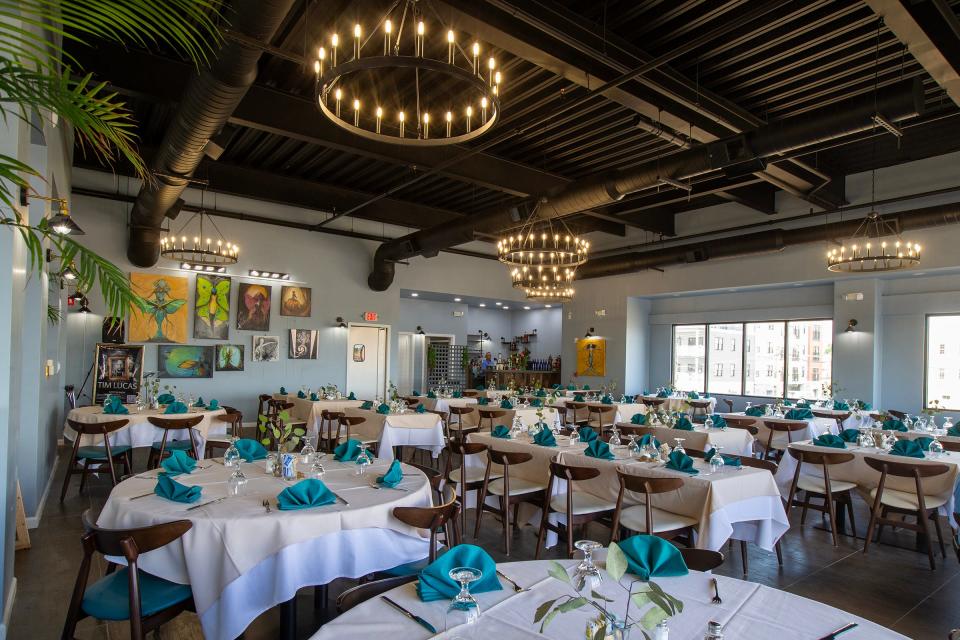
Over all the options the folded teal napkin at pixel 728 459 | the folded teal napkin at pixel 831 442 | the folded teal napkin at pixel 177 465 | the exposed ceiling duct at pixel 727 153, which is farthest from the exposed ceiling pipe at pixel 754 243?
the folded teal napkin at pixel 177 465

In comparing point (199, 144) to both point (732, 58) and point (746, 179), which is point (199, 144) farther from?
point (746, 179)

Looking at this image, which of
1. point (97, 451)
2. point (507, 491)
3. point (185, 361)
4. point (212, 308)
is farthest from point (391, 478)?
point (212, 308)

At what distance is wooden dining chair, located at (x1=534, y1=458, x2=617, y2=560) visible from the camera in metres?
4.12

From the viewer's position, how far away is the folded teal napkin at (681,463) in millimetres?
4117

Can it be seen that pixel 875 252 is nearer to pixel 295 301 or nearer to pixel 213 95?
pixel 213 95

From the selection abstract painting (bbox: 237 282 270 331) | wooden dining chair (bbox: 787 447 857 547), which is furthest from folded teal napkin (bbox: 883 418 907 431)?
abstract painting (bbox: 237 282 270 331)

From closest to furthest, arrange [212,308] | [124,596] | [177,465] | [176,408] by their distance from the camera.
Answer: [124,596]
[177,465]
[176,408]
[212,308]

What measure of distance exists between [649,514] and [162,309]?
10193 mm

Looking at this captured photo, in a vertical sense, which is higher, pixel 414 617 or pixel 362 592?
pixel 414 617

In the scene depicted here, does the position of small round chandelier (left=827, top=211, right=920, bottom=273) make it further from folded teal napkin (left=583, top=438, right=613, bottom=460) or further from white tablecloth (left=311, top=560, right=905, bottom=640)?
white tablecloth (left=311, top=560, right=905, bottom=640)

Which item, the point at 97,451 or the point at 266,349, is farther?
the point at 266,349

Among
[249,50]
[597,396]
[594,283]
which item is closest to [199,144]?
[249,50]

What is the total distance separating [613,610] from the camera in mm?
1745

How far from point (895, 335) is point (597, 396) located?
5.86 m
